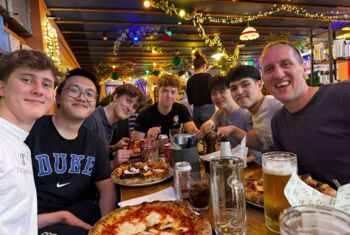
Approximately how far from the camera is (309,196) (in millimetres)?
710

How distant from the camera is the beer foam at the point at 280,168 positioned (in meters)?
0.79

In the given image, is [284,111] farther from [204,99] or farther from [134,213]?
[204,99]

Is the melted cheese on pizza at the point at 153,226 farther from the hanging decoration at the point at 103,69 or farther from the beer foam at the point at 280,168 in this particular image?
the hanging decoration at the point at 103,69

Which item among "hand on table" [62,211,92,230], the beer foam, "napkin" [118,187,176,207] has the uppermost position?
the beer foam

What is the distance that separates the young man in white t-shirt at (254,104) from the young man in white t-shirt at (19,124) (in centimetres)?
137

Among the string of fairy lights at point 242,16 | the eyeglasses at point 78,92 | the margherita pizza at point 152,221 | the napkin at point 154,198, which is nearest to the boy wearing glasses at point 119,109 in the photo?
the eyeglasses at point 78,92

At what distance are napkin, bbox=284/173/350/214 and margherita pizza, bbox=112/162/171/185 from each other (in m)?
0.90

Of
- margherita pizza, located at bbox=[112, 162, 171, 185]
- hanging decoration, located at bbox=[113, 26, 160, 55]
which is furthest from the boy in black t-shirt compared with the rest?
hanging decoration, located at bbox=[113, 26, 160, 55]

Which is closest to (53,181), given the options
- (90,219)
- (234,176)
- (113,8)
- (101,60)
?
(90,219)

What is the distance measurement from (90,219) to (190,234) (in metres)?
0.97

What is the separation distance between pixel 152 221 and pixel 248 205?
16.7 inches

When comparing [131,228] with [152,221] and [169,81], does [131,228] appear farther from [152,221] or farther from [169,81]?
[169,81]

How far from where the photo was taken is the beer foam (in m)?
0.79

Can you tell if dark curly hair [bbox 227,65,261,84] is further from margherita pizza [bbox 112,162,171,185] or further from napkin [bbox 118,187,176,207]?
napkin [bbox 118,187,176,207]
